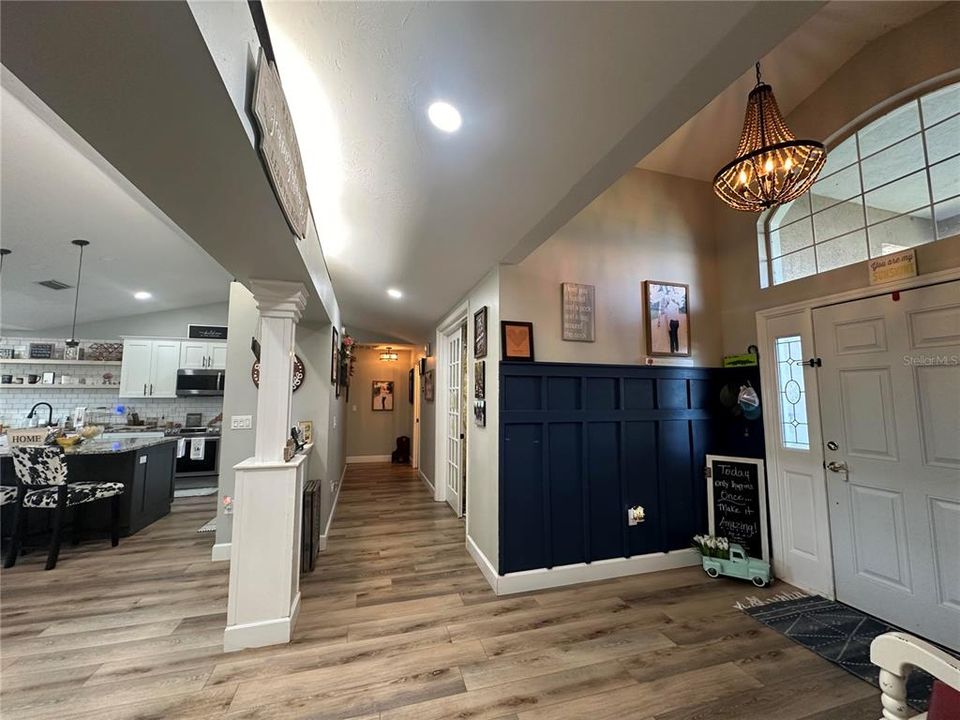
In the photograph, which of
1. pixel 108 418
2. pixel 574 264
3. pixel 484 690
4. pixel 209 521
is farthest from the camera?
pixel 108 418

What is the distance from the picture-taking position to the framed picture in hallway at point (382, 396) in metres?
8.27

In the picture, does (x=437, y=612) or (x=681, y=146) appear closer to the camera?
(x=437, y=612)

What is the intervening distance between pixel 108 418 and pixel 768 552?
871 cm

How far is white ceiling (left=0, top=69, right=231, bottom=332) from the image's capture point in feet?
7.85

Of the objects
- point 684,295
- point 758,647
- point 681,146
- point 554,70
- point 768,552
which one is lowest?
point 758,647

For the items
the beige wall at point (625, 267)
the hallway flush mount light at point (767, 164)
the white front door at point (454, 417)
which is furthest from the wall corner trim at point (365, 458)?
the hallway flush mount light at point (767, 164)

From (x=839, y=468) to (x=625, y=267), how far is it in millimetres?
2110

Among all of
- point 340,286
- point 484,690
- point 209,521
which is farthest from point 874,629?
point 209,521

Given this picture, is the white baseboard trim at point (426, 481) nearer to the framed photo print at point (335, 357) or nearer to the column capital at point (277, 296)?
the framed photo print at point (335, 357)

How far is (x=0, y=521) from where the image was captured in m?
3.43

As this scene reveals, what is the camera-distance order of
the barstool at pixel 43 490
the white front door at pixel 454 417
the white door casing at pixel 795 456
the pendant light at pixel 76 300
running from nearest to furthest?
the white door casing at pixel 795 456, the barstool at pixel 43 490, the pendant light at pixel 76 300, the white front door at pixel 454 417

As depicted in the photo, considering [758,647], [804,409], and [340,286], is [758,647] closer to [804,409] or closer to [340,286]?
[804,409]

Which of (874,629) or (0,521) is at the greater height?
(0,521)

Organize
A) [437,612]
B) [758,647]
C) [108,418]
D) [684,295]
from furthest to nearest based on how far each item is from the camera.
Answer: [108,418] → [684,295] → [437,612] → [758,647]
